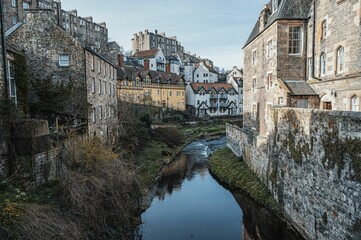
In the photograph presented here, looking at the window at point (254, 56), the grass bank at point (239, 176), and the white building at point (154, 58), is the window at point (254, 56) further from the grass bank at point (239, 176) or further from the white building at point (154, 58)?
the white building at point (154, 58)

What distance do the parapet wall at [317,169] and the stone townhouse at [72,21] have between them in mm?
31589

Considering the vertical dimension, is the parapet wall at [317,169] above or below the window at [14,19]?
below

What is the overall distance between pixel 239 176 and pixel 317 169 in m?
10.0

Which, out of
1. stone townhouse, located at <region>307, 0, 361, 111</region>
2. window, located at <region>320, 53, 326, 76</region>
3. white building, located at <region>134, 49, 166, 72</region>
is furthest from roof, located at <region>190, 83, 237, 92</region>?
window, located at <region>320, 53, 326, 76</region>

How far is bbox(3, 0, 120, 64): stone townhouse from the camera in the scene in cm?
4281

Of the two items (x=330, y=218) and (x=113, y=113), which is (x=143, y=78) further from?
(x=330, y=218)

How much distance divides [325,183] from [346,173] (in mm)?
1421

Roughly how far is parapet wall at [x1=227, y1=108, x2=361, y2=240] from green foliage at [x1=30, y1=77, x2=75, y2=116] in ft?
41.6

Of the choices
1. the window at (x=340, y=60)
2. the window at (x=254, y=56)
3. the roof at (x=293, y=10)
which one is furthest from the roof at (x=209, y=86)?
the window at (x=340, y=60)

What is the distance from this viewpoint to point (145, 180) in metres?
19.8

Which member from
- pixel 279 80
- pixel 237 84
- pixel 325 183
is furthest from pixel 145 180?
pixel 237 84

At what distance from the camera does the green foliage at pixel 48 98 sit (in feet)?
59.4

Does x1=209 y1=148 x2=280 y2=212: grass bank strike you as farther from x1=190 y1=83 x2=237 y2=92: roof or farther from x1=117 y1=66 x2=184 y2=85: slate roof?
x1=190 y1=83 x2=237 y2=92: roof

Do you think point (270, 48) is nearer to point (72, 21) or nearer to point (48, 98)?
point (48, 98)
